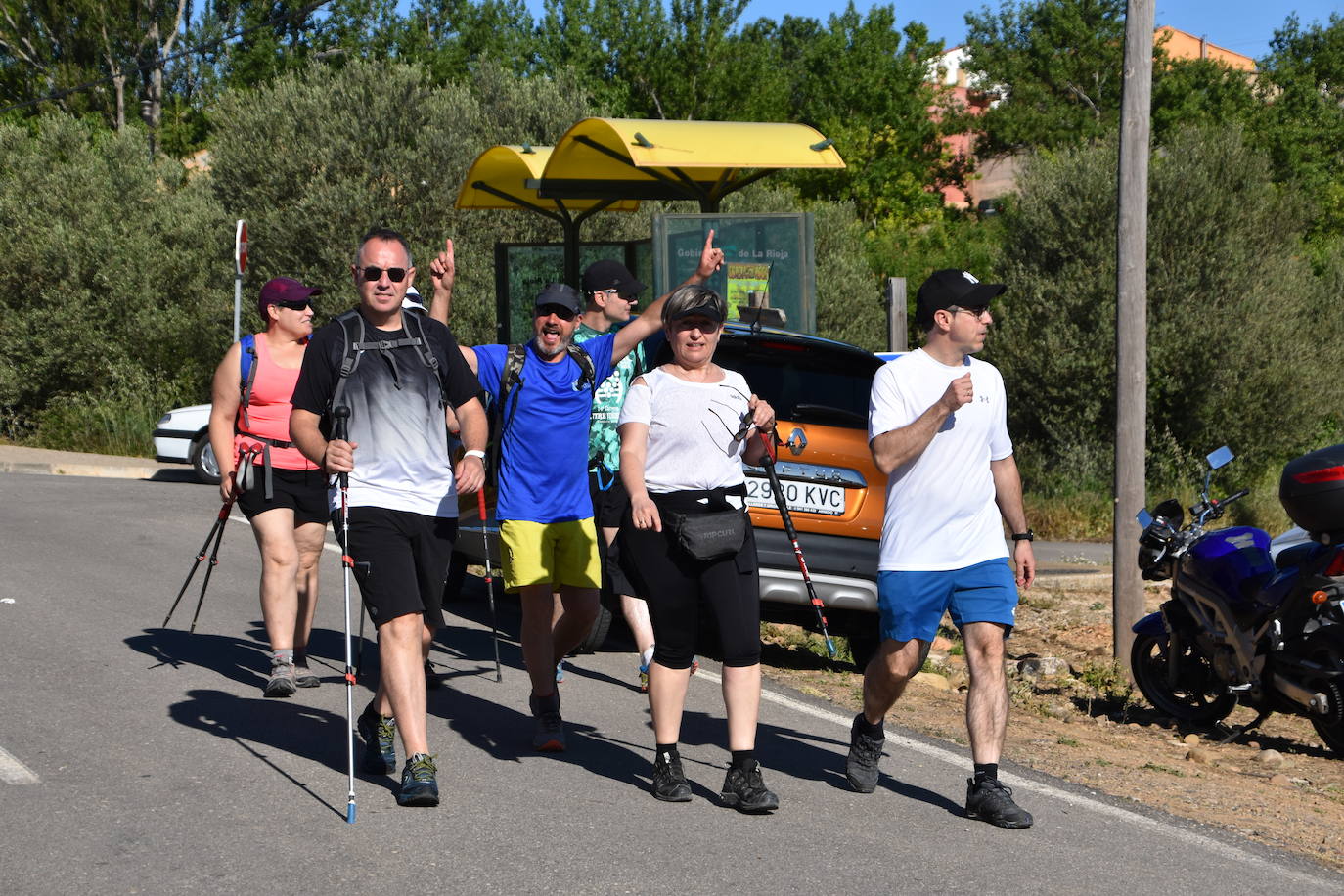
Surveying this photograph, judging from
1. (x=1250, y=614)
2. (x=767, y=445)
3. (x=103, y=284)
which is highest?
(x=103, y=284)

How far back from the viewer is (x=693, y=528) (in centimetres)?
555

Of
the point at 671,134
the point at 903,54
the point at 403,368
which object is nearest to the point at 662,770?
the point at 403,368

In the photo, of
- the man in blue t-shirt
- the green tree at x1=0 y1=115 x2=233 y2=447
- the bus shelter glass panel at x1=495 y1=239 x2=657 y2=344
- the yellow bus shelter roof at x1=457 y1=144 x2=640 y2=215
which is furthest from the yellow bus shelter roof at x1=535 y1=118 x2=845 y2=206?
the green tree at x1=0 y1=115 x2=233 y2=447

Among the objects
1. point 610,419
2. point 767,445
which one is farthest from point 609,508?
point 767,445

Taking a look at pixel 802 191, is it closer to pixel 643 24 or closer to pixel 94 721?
pixel 643 24

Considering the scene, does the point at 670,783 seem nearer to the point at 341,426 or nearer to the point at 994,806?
the point at 994,806

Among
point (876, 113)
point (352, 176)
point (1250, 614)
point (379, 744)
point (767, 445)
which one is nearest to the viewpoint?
point (767, 445)

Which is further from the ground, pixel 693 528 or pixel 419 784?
pixel 693 528

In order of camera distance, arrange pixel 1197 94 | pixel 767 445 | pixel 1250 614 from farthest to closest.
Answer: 1. pixel 1197 94
2. pixel 1250 614
3. pixel 767 445

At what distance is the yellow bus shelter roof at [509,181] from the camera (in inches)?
565

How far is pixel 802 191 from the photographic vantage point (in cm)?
5791

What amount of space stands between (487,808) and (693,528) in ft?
3.93

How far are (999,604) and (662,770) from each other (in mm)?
1337

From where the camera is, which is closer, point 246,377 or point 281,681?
point 281,681
